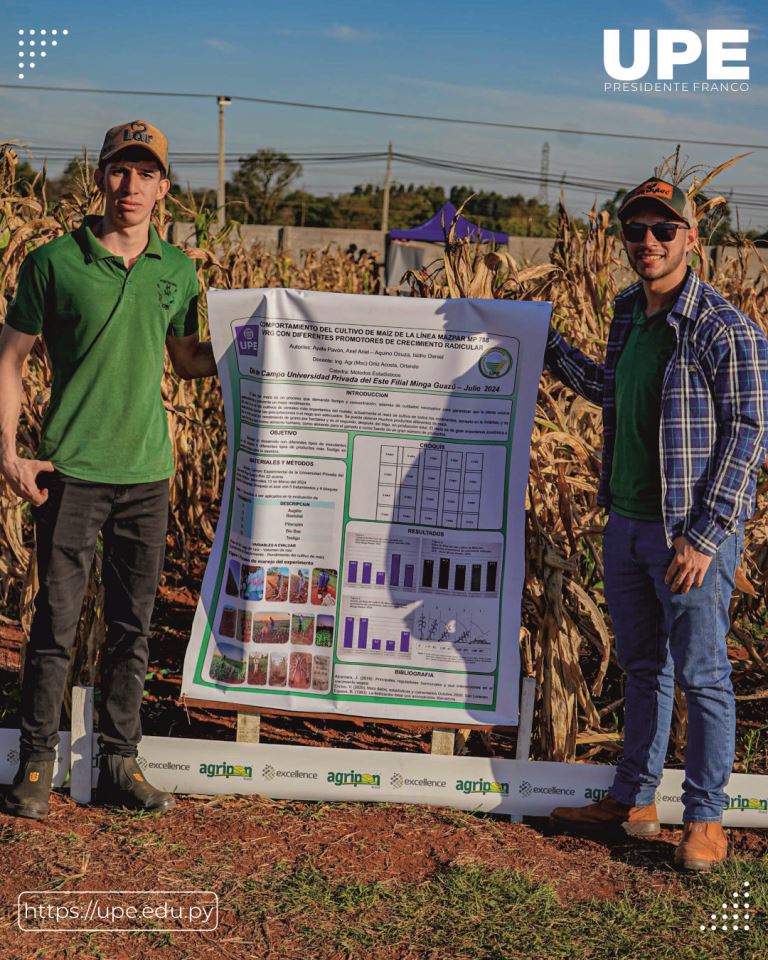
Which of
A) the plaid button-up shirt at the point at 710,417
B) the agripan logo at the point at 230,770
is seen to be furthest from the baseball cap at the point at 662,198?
the agripan logo at the point at 230,770

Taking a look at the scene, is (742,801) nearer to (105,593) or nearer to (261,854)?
(261,854)

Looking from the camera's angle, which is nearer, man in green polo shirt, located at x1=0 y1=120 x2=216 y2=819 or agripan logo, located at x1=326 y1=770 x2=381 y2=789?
man in green polo shirt, located at x1=0 y1=120 x2=216 y2=819

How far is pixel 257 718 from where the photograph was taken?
388cm

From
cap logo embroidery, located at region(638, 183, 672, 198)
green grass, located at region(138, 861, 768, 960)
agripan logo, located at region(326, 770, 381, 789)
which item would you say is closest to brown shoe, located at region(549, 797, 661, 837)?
green grass, located at region(138, 861, 768, 960)

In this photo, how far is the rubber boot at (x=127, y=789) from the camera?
375 cm

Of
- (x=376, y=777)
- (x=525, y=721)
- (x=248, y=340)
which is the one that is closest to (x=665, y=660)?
(x=525, y=721)

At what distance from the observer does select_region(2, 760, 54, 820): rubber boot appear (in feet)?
11.9

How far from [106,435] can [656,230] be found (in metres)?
1.85

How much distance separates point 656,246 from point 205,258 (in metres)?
2.31

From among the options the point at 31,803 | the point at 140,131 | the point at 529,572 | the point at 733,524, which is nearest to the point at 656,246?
the point at 733,524

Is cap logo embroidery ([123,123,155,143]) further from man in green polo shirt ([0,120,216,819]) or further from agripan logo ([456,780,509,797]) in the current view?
agripan logo ([456,780,509,797])

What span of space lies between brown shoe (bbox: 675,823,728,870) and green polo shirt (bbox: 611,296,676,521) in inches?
41.4

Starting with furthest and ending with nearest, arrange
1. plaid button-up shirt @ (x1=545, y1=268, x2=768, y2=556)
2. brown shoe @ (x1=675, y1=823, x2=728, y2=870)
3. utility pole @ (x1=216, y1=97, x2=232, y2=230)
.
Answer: utility pole @ (x1=216, y1=97, x2=232, y2=230), brown shoe @ (x1=675, y1=823, x2=728, y2=870), plaid button-up shirt @ (x1=545, y1=268, x2=768, y2=556)

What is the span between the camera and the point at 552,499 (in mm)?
4414
